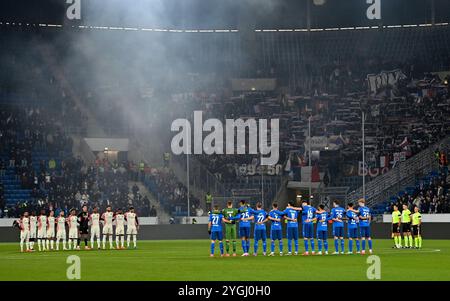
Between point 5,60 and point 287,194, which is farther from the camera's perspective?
point 5,60

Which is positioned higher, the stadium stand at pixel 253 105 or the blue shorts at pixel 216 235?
the stadium stand at pixel 253 105

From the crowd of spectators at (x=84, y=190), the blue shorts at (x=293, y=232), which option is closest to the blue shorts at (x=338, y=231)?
the blue shorts at (x=293, y=232)

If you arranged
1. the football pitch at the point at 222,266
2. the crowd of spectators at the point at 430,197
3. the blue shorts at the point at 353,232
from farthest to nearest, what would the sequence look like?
1. the crowd of spectators at the point at 430,197
2. the blue shorts at the point at 353,232
3. the football pitch at the point at 222,266

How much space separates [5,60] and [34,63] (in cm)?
214

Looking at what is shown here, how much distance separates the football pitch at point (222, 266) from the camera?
90.0 feet

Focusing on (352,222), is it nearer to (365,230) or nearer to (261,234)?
(365,230)

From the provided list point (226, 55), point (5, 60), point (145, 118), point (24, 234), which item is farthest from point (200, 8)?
point (24, 234)

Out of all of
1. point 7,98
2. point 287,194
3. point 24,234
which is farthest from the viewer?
point 7,98

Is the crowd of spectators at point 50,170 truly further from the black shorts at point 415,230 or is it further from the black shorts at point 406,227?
the black shorts at point 415,230

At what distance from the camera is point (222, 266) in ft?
104

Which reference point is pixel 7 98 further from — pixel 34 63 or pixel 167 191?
pixel 167 191

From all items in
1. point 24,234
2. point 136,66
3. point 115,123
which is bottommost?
point 24,234

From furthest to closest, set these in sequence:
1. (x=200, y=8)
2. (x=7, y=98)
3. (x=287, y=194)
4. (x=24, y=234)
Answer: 1. (x=200, y=8)
2. (x=7, y=98)
3. (x=287, y=194)
4. (x=24, y=234)

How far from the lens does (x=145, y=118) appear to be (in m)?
68.1
